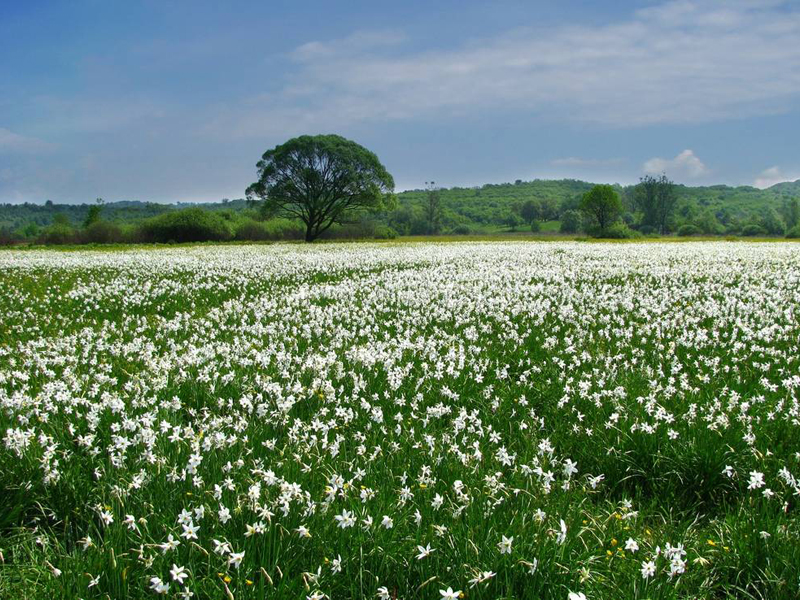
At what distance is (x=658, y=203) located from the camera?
133 metres

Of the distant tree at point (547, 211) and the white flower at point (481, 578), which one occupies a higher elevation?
the distant tree at point (547, 211)

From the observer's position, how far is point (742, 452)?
428cm

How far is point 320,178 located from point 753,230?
97595 millimetres

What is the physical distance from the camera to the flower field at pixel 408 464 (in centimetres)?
274

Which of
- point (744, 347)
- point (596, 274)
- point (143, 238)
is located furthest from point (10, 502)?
point (143, 238)

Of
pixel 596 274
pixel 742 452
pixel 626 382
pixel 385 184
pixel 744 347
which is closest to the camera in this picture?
pixel 742 452

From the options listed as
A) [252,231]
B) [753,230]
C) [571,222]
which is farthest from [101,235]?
[753,230]

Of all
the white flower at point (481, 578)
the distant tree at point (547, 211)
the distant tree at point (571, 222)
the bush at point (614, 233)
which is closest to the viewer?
the white flower at point (481, 578)

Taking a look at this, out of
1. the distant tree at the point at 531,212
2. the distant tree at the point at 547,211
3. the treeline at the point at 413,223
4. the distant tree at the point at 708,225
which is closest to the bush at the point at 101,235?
the treeline at the point at 413,223

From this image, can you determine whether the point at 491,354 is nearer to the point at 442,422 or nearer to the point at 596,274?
the point at 442,422

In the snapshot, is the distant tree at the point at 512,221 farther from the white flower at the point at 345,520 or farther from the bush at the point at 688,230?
the white flower at the point at 345,520

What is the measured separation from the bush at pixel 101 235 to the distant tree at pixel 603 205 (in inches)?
3151

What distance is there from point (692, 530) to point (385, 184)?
6480 cm

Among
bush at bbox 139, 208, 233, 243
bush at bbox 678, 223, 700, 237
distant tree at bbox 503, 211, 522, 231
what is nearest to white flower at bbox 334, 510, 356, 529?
bush at bbox 139, 208, 233, 243
